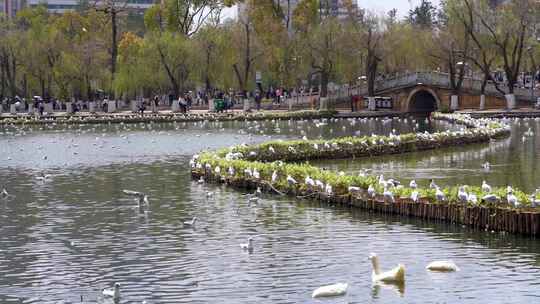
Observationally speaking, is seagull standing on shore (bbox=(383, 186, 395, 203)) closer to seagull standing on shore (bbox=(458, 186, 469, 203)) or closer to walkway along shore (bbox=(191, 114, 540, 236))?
walkway along shore (bbox=(191, 114, 540, 236))

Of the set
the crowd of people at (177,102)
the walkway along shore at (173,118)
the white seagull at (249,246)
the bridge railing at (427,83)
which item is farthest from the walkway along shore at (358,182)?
the crowd of people at (177,102)

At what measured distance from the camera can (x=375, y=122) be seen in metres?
72.8

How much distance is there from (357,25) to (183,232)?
212 feet

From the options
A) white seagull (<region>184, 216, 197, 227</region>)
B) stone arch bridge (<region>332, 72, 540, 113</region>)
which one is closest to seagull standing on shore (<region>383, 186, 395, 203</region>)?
white seagull (<region>184, 216, 197, 227</region>)

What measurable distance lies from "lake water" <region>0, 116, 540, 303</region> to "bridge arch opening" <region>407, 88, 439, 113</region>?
4519cm

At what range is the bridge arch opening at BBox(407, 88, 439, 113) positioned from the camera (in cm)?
8419

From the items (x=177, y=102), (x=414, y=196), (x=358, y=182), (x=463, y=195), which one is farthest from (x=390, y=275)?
(x=177, y=102)

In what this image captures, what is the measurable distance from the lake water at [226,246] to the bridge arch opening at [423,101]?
45194mm

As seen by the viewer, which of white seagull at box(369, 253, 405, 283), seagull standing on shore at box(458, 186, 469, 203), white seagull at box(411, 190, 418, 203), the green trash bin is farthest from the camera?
the green trash bin

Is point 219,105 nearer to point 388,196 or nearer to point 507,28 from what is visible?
point 507,28

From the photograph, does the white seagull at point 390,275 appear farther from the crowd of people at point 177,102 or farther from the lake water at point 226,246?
the crowd of people at point 177,102

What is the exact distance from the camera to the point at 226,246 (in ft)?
75.9

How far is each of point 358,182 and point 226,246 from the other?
18.6ft

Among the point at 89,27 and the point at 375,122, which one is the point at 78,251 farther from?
the point at 89,27
